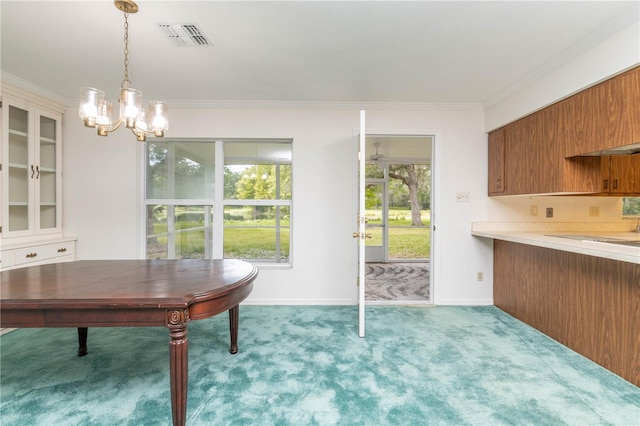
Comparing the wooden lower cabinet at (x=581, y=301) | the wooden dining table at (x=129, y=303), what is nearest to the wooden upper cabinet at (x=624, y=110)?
the wooden lower cabinet at (x=581, y=301)

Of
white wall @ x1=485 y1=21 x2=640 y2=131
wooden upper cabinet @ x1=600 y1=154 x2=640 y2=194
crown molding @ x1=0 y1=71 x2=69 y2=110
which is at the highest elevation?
crown molding @ x1=0 y1=71 x2=69 y2=110

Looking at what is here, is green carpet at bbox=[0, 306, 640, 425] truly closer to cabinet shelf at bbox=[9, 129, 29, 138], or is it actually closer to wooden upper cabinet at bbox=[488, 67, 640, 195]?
wooden upper cabinet at bbox=[488, 67, 640, 195]

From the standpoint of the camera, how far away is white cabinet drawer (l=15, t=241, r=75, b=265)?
8.69 ft

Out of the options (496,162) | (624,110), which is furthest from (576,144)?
(496,162)

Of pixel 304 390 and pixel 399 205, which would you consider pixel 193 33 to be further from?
pixel 399 205

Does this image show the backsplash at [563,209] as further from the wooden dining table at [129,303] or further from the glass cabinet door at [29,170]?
the glass cabinet door at [29,170]

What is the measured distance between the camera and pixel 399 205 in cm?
705

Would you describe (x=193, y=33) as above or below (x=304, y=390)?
above

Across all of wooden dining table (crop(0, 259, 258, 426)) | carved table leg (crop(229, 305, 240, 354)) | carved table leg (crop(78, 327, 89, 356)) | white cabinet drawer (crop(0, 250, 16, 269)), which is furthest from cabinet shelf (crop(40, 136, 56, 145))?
carved table leg (crop(229, 305, 240, 354))

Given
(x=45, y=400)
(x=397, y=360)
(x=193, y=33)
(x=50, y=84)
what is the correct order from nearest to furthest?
(x=45, y=400)
(x=193, y=33)
(x=397, y=360)
(x=50, y=84)

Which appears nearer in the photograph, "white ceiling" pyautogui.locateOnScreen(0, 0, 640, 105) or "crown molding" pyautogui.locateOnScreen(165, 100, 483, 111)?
"white ceiling" pyautogui.locateOnScreen(0, 0, 640, 105)

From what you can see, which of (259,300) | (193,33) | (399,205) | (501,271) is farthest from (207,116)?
(399,205)

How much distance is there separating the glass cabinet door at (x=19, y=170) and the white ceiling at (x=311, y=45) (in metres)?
0.41

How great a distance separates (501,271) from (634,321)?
1388 millimetres
